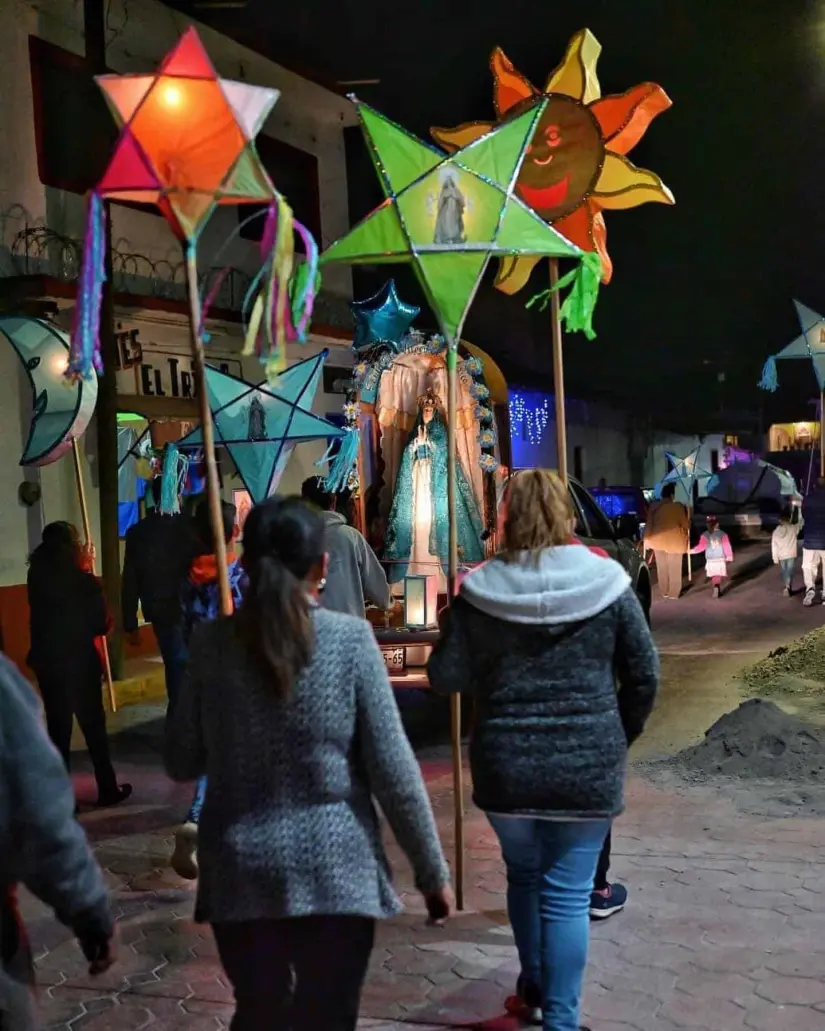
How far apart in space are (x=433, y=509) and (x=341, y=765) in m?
7.61

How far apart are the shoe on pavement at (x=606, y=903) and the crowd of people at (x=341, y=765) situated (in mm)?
1095

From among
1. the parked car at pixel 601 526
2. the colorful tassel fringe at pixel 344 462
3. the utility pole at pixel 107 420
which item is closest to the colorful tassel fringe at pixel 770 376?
the parked car at pixel 601 526

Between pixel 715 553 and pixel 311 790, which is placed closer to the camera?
pixel 311 790

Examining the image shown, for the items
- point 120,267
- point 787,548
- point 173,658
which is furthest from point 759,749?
point 787,548

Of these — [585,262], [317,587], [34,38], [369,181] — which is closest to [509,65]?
[585,262]

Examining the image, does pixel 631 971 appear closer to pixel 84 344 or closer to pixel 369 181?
pixel 84 344

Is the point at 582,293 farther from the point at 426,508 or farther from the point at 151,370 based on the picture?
the point at 151,370

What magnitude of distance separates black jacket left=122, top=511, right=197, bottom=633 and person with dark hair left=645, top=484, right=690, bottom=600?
11198mm

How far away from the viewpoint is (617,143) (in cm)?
568

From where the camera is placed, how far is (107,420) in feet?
37.3

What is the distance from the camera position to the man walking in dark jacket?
14.8 metres

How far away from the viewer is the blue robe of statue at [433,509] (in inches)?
398

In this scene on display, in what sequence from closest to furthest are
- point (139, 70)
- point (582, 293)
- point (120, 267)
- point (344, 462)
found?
point (582, 293), point (344, 462), point (120, 267), point (139, 70)

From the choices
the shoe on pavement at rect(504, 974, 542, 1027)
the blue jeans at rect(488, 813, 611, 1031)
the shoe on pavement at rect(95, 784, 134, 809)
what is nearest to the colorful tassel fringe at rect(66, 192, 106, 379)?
the blue jeans at rect(488, 813, 611, 1031)
